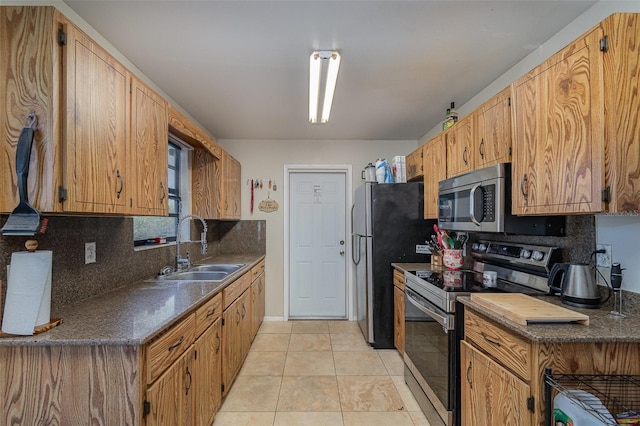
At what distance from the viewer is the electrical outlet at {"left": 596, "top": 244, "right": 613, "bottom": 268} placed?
144cm

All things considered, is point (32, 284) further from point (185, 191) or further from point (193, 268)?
point (185, 191)

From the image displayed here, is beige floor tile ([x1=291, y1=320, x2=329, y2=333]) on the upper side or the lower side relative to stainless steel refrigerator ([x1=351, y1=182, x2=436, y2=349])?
lower

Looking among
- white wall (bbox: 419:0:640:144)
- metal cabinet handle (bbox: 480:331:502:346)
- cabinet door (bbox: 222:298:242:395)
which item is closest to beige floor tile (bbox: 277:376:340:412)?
cabinet door (bbox: 222:298:242:395)

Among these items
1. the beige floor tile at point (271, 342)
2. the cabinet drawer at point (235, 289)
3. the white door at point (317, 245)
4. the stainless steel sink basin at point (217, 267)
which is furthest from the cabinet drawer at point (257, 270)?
the beige floor tile at point (271, 342)

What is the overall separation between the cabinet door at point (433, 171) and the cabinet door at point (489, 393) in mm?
1458

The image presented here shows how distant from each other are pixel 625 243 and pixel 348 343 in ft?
8.22

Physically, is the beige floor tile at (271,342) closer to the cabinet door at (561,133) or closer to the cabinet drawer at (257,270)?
the cabinet drawer at (257,270)

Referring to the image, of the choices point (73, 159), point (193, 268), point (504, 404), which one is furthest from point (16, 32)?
point (504, 404)

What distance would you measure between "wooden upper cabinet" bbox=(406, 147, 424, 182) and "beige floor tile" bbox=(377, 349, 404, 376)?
1.84 meters

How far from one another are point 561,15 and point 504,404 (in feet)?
6.59

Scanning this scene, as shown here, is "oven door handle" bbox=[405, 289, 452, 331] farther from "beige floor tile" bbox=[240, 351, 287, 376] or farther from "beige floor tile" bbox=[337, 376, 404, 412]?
"beige floor tile" bbox=[240, 351, 287, 376]

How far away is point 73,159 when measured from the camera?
1.18m

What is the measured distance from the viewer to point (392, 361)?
2801mm

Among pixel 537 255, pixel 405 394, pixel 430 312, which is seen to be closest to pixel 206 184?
pixel 430 312
